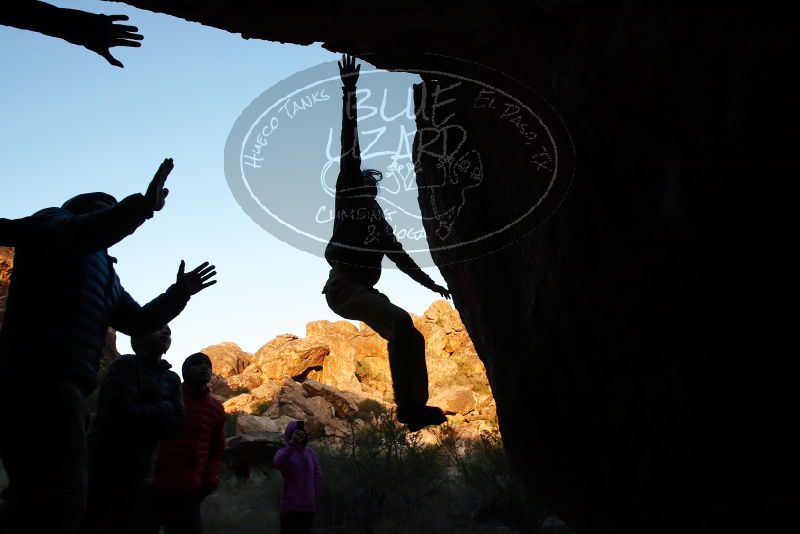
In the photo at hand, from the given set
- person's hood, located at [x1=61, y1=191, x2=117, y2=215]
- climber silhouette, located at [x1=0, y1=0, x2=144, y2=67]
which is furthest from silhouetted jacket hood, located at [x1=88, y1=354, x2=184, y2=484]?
climber silhouette, located at [x1=0, y1=0, x2=144, y2=67]

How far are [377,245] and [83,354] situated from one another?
6.93 ft

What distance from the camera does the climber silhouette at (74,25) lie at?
3.29 metres

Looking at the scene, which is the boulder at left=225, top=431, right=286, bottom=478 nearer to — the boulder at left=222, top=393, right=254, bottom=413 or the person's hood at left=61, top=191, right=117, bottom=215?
the person's hood at left=61, top=191, right=117, bottom=215

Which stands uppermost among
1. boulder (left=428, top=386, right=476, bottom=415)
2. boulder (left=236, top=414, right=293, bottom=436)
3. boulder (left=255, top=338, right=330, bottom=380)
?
boulder (left=255, top=338, right=330, bottom=380)

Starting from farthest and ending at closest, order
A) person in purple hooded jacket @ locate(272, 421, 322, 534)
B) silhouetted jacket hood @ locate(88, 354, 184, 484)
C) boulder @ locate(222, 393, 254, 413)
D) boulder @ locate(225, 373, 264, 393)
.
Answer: boulder @ locate(225, 373, 264, 393) < boulder @ locate(222, 393, 254, 413) < person in purple hooded jacket @ locate(272, 421, 322, 534) < silhouetted jacket hood @ locate(88, 354, 184, 484)

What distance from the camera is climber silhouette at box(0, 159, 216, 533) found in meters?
2.67

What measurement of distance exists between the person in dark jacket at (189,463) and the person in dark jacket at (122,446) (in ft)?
1.08

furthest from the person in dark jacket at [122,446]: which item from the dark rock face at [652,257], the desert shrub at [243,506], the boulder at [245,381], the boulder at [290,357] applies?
the boulder at [290,357]

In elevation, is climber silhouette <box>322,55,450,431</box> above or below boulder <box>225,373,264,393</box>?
below

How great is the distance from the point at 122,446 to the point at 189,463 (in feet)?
A: 2.61

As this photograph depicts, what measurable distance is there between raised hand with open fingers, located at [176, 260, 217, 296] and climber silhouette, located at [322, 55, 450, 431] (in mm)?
834

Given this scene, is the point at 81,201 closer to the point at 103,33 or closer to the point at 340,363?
the point at 103,33

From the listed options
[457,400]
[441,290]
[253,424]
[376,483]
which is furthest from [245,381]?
[441,290]

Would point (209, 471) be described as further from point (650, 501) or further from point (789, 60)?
point (789, 60)
